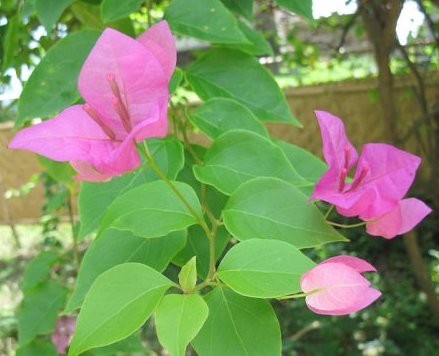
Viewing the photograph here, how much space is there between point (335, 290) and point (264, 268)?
0.04 m

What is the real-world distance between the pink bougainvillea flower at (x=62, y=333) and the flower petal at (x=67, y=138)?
0.61 m

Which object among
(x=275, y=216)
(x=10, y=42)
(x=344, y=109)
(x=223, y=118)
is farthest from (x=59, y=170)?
(x=344, y=109)

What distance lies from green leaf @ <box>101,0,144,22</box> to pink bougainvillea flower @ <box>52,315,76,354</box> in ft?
1.79

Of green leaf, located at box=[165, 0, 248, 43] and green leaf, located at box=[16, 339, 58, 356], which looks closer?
green leaf, located at box=[165, 0, 248, 43]

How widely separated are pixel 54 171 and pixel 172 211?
34 cm

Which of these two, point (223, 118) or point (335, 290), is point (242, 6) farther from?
point (335, 290)

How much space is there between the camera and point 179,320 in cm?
31

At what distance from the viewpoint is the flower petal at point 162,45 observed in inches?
14.9

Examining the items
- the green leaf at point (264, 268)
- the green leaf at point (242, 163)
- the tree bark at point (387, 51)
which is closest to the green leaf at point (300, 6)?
the green leaf at point (242, 163)

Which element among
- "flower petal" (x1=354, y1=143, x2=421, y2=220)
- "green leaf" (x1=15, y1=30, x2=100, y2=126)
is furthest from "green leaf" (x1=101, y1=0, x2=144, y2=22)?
"flower petal" (x1=354, y1=143, x2=421, y2=220)

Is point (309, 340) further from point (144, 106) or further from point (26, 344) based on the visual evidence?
point (144, 106)

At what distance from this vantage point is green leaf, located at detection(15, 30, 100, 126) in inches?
20.2

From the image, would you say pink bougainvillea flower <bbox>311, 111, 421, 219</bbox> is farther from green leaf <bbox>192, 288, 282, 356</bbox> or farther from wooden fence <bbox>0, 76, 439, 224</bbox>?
wooden fence <bbox>0, 76, 439, 224</bbox>

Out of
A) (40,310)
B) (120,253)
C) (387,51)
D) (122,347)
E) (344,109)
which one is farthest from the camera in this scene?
(344,109)
